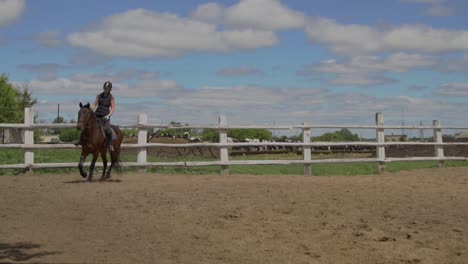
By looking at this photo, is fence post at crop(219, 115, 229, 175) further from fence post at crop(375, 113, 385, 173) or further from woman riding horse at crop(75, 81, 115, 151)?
fence post at crop(375, 113, 385, 173)

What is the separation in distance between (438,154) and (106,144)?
12707mm

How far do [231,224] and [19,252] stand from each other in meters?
3.22

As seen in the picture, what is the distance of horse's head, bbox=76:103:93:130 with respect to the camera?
12.3m

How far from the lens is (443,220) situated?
8.13 m

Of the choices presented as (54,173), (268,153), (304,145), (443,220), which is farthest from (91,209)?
(268,153)

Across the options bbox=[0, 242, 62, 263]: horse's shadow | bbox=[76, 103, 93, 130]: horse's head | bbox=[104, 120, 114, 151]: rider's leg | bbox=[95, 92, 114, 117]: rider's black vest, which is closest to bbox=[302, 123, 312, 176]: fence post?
bbox=[104, 120, 114, 151]: rider's leg

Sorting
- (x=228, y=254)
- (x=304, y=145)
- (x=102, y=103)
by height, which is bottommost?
(x=228, y=254)

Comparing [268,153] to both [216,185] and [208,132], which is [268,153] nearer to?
[208,132]

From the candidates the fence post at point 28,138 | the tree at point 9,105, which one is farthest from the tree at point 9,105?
the fence post at point 28,138

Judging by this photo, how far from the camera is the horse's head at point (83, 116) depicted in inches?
485

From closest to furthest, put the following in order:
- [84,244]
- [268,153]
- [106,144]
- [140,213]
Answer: [84,244]
[140,213]
[106,144]
[268,153]

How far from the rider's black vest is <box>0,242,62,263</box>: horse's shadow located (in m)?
7.22

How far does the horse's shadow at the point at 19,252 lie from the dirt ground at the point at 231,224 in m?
0.01

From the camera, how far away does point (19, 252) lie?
5.70 meters
